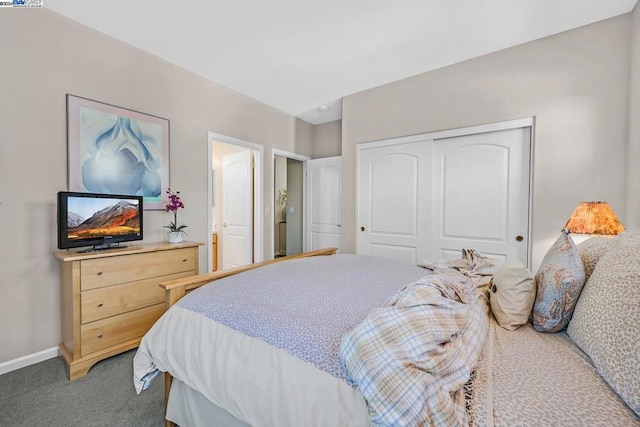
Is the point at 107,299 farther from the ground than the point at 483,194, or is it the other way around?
the point at 483,194

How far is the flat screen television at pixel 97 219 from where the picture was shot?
1.86m

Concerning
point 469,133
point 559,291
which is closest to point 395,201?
point 469,133

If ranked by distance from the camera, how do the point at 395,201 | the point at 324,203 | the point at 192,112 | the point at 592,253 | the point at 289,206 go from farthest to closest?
the point at 289,206
the point at 324,203
the point at 395,201
the point at 192,112
the point at 592,253

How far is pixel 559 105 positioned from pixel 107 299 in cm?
408

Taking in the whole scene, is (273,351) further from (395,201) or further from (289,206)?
(289,206)

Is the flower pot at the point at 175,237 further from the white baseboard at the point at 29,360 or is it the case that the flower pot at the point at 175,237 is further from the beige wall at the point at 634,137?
the beige wall at the point at 634,137

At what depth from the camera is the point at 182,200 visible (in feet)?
9.42

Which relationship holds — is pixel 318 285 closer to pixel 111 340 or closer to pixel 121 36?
pixel 111 340

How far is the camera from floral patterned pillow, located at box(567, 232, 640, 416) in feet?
2.13

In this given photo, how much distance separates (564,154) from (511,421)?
266 centimetres

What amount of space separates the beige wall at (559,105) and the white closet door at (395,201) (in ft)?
1.64

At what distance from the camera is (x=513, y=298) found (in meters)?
1.09

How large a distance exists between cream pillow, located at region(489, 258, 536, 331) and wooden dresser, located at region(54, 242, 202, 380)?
7.86 ft

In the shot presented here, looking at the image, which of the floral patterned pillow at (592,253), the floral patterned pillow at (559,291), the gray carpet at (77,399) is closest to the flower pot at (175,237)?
the gray carpet at (77,399)
